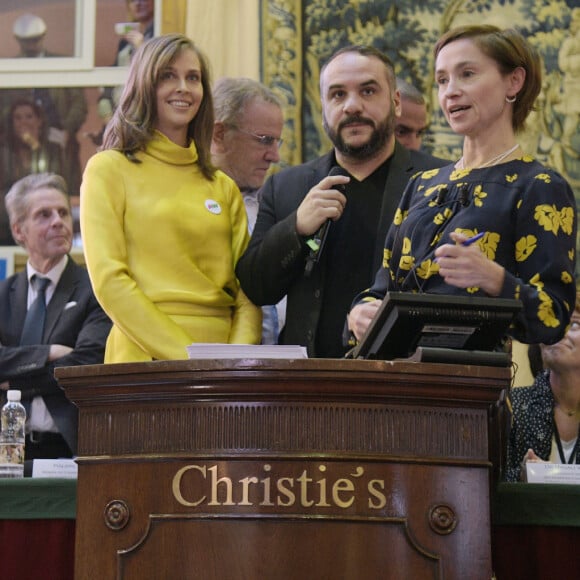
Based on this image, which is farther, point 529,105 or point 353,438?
point 529,105

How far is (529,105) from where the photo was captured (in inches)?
114

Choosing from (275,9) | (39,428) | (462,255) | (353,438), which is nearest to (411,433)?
(353,438)

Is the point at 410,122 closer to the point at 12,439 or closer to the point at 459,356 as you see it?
the point at 12,439

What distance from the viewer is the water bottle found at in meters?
3.30

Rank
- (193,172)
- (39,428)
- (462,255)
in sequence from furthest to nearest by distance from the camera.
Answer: (39,428)
(193,172)
(462,255)

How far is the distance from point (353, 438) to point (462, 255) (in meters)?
0.50

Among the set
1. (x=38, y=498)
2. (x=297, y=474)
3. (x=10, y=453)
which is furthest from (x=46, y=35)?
(x=297, y=474)

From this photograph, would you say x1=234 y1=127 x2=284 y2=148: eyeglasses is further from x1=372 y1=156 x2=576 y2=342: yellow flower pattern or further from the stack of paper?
the stack of paper

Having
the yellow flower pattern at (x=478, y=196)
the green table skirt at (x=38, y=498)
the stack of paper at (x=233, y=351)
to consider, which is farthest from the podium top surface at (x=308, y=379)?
the green table skirt at (x=38, y=498)

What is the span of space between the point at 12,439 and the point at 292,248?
1.06 metres

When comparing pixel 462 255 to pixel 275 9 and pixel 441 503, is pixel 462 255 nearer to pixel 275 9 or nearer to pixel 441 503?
pixel 441 503

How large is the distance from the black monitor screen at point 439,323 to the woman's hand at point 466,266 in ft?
0.51

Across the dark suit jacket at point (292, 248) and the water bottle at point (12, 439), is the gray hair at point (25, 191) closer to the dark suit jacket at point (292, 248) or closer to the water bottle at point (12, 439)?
the water bottle at point (12, 439)

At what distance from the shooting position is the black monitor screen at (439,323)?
2.20 metres
